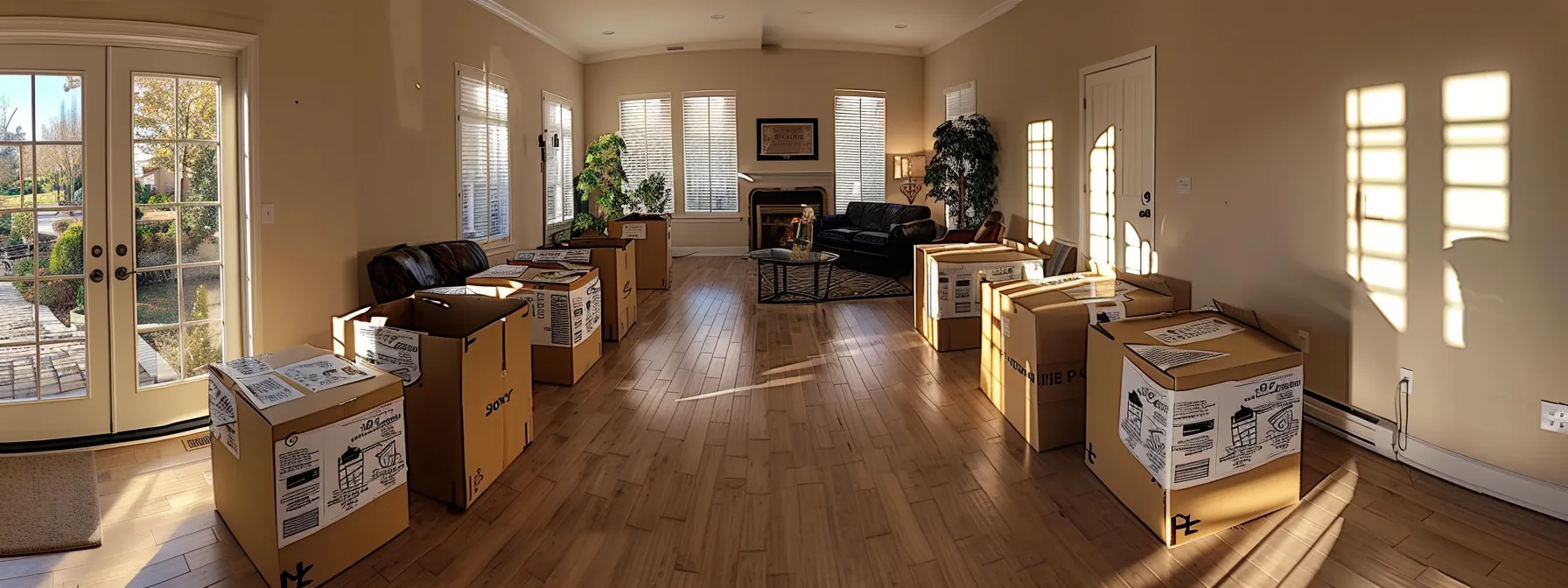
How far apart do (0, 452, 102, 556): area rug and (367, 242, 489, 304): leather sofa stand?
149cm

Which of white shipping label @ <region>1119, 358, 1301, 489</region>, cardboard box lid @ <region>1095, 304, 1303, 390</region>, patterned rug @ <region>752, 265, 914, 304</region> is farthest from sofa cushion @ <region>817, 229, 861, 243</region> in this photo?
white shipping label @ <region>1119, 358, 1301, 489</region>

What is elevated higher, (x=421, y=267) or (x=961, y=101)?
(x=961, y=101)

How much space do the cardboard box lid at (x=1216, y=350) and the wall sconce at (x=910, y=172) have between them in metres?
7.47

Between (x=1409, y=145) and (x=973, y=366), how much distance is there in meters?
2.37

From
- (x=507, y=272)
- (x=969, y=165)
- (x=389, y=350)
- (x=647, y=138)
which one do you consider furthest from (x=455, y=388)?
(x=647, y=138)

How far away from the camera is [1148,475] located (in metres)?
2.53

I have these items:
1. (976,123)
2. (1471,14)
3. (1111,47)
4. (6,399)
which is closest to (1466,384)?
(1471,14)

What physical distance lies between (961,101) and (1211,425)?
279 inches

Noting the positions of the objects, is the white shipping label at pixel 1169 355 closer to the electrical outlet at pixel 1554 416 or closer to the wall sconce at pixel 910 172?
the electrical outlet at pixel 1554 416

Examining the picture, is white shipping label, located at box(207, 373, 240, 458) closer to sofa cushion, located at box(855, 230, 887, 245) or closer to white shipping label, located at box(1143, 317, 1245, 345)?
white shipping label, located at box(1143, 317, 1245, 345)

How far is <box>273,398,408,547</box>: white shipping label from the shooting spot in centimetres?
217

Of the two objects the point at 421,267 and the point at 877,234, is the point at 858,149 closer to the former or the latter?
the point at 877,234

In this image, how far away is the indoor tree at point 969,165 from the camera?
784cm

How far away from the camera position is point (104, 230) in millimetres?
3465
